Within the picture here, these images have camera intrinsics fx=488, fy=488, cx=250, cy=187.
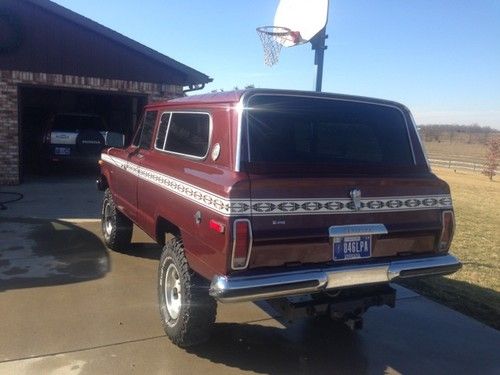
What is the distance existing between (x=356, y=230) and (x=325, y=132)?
892 mm

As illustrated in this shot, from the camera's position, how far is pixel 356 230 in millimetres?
3492

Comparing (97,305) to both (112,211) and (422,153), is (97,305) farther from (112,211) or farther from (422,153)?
(422,153)

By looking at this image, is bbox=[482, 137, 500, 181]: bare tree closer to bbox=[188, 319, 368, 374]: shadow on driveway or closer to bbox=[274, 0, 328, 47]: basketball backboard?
bbox=[274, 0, 328, 47]: basketball backboard

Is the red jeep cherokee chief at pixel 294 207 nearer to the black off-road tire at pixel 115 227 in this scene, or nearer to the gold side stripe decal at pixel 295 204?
the gold side stripe decal at pixel 295 204

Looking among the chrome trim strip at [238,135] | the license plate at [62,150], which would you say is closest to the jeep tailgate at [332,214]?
the chrome trim strip at [238,135]

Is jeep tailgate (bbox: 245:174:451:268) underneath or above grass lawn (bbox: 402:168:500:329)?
above

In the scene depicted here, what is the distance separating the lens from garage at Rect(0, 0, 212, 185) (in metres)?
11.8

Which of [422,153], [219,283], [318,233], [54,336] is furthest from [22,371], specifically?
[422,153]

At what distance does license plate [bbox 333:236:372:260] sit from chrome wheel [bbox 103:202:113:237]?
3.86 meters

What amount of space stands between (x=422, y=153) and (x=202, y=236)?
1990mm

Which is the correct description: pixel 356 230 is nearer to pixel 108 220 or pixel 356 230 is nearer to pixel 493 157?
pixel 108 220

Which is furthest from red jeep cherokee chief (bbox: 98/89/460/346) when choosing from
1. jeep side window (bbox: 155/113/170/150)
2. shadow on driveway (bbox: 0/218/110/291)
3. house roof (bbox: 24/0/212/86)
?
house roof (bbox: 24/0/212/86)

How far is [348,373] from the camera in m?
3.66

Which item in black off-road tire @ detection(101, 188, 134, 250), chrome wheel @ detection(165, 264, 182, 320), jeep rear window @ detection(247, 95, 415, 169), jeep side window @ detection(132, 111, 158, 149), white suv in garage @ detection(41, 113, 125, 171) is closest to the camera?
jeep rear window @ detection(247, 95, 415, 169)
